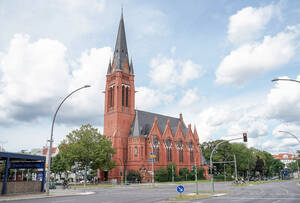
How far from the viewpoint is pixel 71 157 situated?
53.2 m

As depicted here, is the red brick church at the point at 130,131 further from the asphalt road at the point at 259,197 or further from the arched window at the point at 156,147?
the asphalt road at the point at 259,197

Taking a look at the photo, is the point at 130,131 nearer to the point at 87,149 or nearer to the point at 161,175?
the point at 161,175

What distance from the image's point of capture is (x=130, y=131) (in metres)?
70.9

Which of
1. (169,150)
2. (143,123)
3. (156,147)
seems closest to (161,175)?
(156,147)

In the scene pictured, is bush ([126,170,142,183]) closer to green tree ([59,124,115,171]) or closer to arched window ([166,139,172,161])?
green tree ([59,124,115,171])

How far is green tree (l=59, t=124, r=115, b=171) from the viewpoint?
175ft

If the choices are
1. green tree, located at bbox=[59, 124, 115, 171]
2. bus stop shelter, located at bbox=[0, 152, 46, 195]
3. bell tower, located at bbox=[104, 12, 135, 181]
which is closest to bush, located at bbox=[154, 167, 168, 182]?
bell tower, located at bbox=[104, 12, 135, 181]

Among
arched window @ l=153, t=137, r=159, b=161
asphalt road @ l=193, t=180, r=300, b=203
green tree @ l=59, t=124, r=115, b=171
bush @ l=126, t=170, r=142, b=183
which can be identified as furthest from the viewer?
arched window @ l=153, t=137, r=159, b=161

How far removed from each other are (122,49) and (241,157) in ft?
174

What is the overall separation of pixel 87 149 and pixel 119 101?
19.2 m

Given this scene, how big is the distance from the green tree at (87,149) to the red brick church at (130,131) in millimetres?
9315

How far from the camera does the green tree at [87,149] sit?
2100 inches

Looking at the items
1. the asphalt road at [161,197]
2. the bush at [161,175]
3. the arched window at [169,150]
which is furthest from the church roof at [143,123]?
the asphalt road at [161,197]

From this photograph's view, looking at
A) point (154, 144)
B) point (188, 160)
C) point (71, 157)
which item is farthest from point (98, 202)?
point (188, 160)
